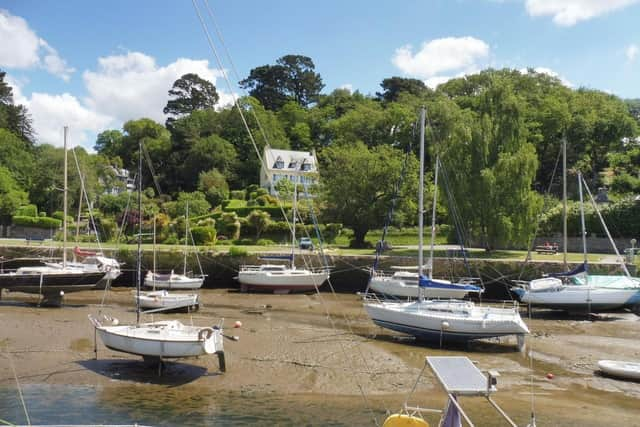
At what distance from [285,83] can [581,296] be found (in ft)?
309

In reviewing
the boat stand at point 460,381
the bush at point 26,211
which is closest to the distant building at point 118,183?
the bush at point 26,211

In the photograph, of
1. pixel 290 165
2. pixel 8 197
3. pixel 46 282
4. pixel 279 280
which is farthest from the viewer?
pixel 290 165

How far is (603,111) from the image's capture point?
7062 cm

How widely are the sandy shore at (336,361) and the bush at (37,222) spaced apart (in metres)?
31.3

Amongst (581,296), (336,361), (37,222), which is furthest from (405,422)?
(37,222)

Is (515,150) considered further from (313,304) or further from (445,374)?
(445,374)

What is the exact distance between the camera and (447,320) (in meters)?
21.1

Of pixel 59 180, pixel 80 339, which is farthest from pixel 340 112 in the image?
pixel 80 339

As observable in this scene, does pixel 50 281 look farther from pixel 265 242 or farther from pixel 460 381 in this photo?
pixel 460 381

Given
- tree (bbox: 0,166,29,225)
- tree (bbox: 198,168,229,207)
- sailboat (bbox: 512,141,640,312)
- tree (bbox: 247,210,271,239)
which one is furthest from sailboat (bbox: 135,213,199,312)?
tree (bbox: 198,168,229,207)

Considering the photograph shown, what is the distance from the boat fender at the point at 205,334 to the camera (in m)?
16.7

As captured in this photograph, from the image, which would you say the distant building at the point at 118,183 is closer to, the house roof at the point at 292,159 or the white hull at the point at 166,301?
the house roof at the point at 292,159

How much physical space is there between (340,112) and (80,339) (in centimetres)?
9191

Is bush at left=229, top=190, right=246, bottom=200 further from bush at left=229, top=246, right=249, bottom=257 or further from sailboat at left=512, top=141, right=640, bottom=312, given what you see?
sailboat at left=512, top=141, right=640, bottom=312
